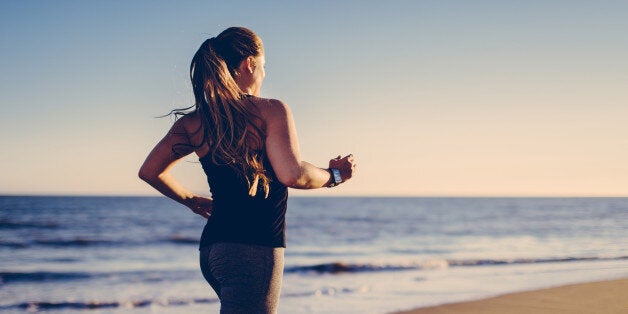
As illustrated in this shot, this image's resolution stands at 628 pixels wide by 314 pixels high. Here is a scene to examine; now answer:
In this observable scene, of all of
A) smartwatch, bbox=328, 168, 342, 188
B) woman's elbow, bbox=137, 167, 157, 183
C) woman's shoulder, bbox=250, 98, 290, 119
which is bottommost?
woman's elbow, bbox=137, 167, 157, 183

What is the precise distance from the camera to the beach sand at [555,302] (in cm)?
596

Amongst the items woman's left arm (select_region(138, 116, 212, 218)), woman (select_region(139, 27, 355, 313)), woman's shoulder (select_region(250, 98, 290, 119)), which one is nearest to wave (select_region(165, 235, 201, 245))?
woman's left arm (select_region(138, 116, 212, 218))

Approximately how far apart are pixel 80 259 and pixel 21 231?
29.9 ft

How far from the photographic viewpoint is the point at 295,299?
7.22 meters

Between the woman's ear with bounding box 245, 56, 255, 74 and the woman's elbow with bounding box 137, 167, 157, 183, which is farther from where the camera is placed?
the woman's elbow with bounding box 137, 167, 157, 183

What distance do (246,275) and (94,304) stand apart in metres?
6.16

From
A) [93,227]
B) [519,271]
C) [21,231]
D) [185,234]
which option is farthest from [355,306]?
[93,227]

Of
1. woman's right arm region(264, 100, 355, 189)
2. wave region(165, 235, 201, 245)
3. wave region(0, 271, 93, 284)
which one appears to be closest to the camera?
woman's right arm region(264, 100, 355, 189)

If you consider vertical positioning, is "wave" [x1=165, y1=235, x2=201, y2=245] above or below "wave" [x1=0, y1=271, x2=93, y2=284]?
below

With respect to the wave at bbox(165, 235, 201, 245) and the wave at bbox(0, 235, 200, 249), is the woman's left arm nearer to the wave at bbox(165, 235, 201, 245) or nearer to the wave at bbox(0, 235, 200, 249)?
the wave at bbox(0, 235, 200, 249)

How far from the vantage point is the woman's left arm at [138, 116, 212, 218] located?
2014mm

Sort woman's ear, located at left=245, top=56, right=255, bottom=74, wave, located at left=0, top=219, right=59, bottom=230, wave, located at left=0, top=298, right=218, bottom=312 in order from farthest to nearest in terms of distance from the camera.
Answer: wave, located at left=0, top=219, right=59, bottom=230 → wave, located at left=0, top=298, right=218, bottom=312 → woman's ear, located at left=245, top=56, right=255, bottom=74

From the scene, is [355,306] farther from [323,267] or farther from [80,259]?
[80,259]

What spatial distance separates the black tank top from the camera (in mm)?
1812
